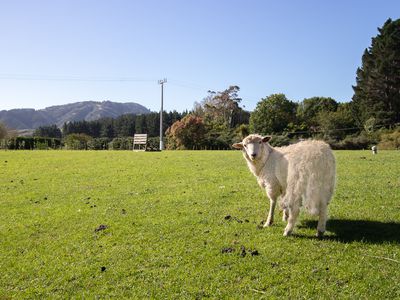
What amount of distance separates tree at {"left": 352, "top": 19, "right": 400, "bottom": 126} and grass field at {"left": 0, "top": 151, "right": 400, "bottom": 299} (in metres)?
50.9

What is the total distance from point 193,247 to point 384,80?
199 ft

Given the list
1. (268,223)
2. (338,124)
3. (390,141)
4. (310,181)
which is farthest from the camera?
(338,124)

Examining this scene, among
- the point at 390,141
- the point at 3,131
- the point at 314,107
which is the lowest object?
the point at 390,141

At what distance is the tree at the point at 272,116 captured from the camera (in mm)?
65812

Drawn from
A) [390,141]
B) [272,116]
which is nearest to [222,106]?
[272,116]

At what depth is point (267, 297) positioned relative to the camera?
4.52 metres

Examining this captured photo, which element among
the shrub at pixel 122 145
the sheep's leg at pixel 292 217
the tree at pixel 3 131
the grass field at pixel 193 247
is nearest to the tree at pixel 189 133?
the shrub at pixel 122 145

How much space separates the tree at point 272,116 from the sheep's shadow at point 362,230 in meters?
58.1

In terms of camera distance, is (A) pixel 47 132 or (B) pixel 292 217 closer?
(B) pixel 292 217

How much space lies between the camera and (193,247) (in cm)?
630

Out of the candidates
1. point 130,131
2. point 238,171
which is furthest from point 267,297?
point 130,131

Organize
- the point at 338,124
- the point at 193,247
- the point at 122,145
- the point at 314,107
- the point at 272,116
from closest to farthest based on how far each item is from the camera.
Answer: the point at 193,247, the point at 122,145, the point at 338,124, the point at 272,116, the point at 314,107

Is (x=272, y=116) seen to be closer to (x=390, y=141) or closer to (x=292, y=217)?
(x=390, y=141)

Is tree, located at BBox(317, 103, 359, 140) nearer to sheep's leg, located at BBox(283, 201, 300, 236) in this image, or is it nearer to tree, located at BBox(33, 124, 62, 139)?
sheep's leg, located at BBox(283, 201, 300, 236)
